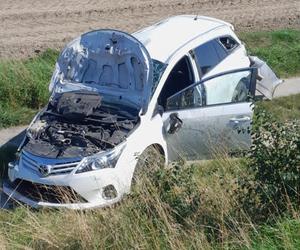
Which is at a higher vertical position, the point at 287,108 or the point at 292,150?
the point at 292,150

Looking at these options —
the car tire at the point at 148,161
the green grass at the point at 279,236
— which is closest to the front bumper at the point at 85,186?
the car tire at the point at 148,161

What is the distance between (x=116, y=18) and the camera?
19094mm

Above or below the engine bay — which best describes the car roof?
above

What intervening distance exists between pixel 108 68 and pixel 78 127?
1.19 metres

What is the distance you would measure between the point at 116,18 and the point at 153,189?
12.6 meters

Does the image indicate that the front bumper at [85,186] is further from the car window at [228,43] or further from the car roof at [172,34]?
the car window at [228,43]

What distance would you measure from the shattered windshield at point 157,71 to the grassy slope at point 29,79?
131 inches

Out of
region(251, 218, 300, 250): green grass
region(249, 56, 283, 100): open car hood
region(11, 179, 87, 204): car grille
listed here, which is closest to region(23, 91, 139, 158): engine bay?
region(11, 179, 87, 204): car grille

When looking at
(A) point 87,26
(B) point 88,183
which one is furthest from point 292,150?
(A) point 87,26

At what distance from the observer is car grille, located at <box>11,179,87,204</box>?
855 centimetres

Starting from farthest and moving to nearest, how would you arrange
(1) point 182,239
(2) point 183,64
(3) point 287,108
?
(3) point 287,108 < (2) point 183,64 < (1) point 182,239

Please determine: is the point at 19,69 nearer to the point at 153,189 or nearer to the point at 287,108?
the point at 287,108

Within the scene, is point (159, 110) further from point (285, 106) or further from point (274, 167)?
point (285, 106)

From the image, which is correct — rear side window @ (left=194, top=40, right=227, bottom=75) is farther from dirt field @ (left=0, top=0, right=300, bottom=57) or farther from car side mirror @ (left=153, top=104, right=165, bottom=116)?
dirt field @ (left=0, top=0, right=300, bottom=57)
